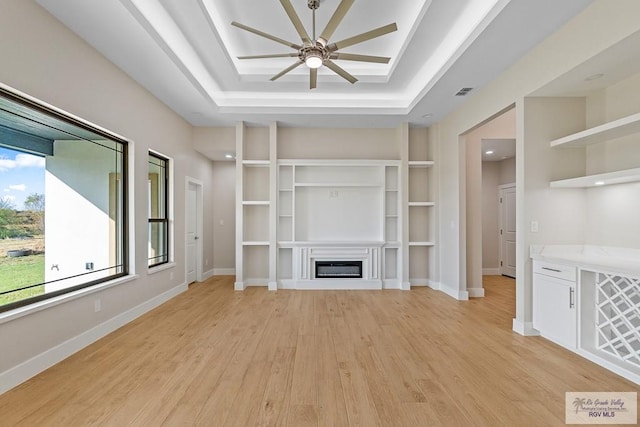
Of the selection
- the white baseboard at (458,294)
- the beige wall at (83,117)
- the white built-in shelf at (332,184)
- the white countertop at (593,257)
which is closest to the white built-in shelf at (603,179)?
the white countertop at (593,257)

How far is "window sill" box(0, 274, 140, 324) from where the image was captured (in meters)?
2.29

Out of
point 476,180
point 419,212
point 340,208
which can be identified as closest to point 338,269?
point 340,208

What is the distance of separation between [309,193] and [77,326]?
391cm

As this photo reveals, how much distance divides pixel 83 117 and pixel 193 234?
3300 millimetres

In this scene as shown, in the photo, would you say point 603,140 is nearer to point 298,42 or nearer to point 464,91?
point 464,91

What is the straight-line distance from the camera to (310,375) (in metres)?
2.49

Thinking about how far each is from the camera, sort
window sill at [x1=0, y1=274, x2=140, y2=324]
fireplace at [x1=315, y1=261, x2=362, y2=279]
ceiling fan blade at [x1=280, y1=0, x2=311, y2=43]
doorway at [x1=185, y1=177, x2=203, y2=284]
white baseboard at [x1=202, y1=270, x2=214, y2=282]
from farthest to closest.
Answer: white baseboard at [x1=202, y1=270, x2=214, y2=282] → doorway at [x1=185, y1=177, x2=203, y2=284] → fireplace at [x1=315, y1=261, x2=362, y2=279] → ceiling fan blade at [x1=280, y1=0, x2=311, y2=43] → window sill at [x1=0, y1=274, x2=140, y2=324]

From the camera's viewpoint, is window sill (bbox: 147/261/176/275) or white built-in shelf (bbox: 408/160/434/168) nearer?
window sill (bbox: 147/261/176/275)

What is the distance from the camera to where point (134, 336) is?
130 inches

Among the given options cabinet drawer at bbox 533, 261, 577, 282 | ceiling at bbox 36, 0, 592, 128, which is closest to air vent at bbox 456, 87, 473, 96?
ceiling at bbox 36, 0, 592, 128

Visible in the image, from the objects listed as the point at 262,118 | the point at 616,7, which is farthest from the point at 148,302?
the point at 616,7

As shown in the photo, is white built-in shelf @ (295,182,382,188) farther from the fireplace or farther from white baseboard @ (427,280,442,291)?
white baseboard @ (427,280,442,291)

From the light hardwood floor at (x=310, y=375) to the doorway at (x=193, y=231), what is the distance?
1.95 m

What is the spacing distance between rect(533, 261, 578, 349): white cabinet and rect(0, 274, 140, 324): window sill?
4.69m
